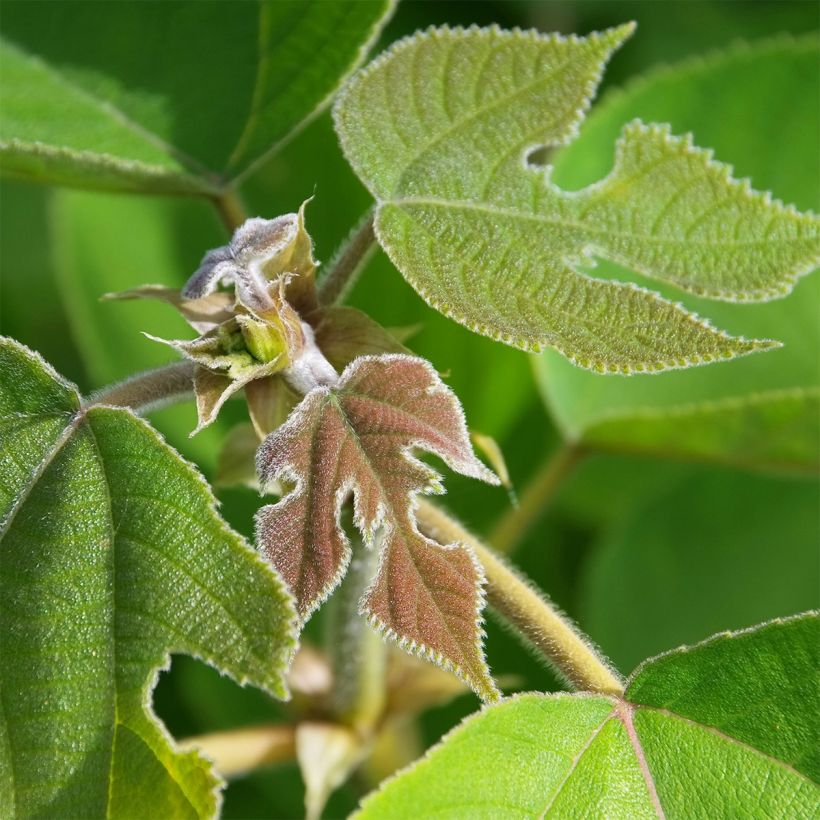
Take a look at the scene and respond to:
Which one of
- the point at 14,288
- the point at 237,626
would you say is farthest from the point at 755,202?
the point at 14,288

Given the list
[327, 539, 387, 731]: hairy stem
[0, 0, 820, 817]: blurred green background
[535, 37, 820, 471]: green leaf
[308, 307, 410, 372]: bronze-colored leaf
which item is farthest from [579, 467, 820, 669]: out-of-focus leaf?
[308, 307, 410, 372]: bronze-colored leaf

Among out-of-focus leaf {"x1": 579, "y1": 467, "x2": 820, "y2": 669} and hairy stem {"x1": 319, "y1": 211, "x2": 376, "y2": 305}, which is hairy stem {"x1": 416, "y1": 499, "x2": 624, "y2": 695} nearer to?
hairy stem {"x1": 319, "y1": 211, "x2": 376, "y2": 305}

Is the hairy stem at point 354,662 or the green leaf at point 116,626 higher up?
the green leaf at point 116,626

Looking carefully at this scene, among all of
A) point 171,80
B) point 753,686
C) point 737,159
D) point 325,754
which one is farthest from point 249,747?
point 737,159

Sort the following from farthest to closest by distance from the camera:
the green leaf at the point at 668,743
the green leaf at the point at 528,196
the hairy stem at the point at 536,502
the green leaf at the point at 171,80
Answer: the hairy stem at the point at 536,502
the green leaf at the point at 171,80
the green leaf at the point at 528,196
the green leaf at the point at 668,743

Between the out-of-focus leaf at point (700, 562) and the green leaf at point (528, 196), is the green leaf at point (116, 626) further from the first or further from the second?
the out-of-focus leaf at point (700, 562)

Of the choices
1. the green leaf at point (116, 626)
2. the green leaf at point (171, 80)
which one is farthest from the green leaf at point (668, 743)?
the green leaf at point (171, 80)
